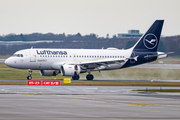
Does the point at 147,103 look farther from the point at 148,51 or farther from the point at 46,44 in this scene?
the point at 46,44

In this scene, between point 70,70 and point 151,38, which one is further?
point 151,38

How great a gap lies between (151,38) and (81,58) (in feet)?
38.1

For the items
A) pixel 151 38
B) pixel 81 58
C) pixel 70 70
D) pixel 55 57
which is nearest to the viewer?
pixel 70 70

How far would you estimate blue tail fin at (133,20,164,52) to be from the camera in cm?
5666

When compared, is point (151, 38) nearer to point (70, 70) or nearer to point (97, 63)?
point (97, 63)

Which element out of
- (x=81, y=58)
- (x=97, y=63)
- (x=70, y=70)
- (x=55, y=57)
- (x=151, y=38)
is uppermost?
(x=151, y=38)

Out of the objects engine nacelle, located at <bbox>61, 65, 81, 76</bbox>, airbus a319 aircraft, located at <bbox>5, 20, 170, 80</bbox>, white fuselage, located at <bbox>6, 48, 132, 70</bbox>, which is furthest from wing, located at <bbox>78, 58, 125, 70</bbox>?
engine nacelle, located at <bbox>61, 65, 81, 76</bbox>

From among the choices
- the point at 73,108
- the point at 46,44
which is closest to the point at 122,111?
the point at 73,108

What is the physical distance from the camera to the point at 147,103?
2486 cm

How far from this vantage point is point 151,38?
5684cm

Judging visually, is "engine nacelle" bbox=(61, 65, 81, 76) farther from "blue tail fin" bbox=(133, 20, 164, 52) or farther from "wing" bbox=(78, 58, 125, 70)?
"blue tail fin" bbox=(133, 20, 164, 52)

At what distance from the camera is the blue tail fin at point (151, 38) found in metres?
56.7

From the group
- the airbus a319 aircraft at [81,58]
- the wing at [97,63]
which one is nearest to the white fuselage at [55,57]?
the airbus a319 aircraft at [81,58]

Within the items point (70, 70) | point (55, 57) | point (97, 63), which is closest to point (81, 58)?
point (97, 63)
